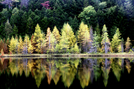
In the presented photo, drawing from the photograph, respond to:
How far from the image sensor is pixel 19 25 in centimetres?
9744

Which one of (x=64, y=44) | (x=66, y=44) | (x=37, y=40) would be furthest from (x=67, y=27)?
(x=37, y=40)

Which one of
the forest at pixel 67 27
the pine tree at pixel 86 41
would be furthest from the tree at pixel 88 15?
the pine tree at pixel 86 41

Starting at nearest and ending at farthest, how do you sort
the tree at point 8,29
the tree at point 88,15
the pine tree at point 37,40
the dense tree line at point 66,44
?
1. the dense tree line at point 66,44
2. the pine tree at point 37,40
3. the tree at point 8,29
4. the tree at point 88,15

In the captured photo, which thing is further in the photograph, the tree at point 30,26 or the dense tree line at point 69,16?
the tree at point 30,26

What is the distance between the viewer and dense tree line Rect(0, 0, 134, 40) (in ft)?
288

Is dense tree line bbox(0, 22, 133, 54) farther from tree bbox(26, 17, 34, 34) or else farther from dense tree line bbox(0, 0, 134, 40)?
tree bbox(26, 17, 34, 34)

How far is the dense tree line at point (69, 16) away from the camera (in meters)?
87.7

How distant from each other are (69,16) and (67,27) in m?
28.3

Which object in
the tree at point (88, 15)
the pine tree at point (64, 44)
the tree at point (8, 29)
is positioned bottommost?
the pine tree at point (64, 44)

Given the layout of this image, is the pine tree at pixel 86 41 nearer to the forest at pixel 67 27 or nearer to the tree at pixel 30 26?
the forest at pixel 67 27

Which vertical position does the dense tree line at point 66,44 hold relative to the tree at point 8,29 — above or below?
below

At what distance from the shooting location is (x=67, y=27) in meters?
76.1

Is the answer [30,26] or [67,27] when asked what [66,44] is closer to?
[67,27]

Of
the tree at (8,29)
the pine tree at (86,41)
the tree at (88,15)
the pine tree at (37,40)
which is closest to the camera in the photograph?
the pine tree at (86,41)
